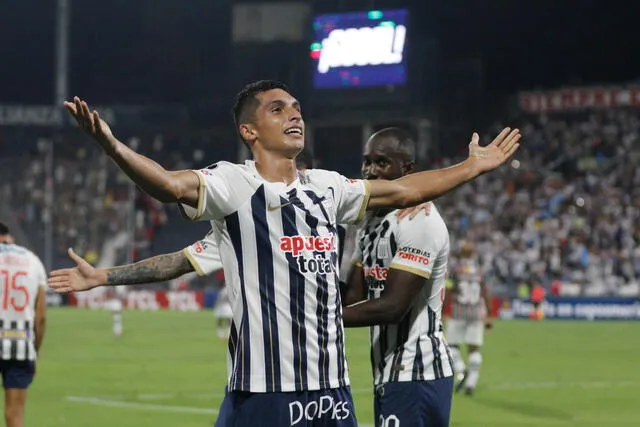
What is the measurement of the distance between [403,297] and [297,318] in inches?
47.8

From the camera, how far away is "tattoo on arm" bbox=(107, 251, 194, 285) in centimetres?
583

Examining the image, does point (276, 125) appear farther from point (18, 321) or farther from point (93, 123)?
point (18, 321)

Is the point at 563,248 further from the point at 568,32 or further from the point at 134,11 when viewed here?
the point at 134,11

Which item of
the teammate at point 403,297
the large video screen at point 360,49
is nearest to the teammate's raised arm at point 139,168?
the teammate at point 403,297

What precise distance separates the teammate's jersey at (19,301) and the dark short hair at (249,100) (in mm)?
6394

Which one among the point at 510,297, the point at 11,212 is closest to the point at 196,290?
the point at 11,212

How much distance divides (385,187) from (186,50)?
49.1 meters

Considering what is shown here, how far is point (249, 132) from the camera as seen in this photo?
5238mm

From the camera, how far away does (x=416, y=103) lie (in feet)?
140

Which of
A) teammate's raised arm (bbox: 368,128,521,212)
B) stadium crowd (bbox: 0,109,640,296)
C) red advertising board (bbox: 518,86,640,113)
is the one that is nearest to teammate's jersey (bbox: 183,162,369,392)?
teammate's raised arm (bbox: 368,128,521,212)

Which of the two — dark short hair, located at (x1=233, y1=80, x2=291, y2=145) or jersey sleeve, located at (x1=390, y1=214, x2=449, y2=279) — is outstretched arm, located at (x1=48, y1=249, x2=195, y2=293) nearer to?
dark short hair, located at (x1=233, y1=80, x2=291, y2=145)

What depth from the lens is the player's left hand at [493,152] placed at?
5398 mm

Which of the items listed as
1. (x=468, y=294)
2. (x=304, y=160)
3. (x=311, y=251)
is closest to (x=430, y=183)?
(x=311, y=251)

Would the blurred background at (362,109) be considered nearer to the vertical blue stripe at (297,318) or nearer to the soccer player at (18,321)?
the soccer player at (18,321)
